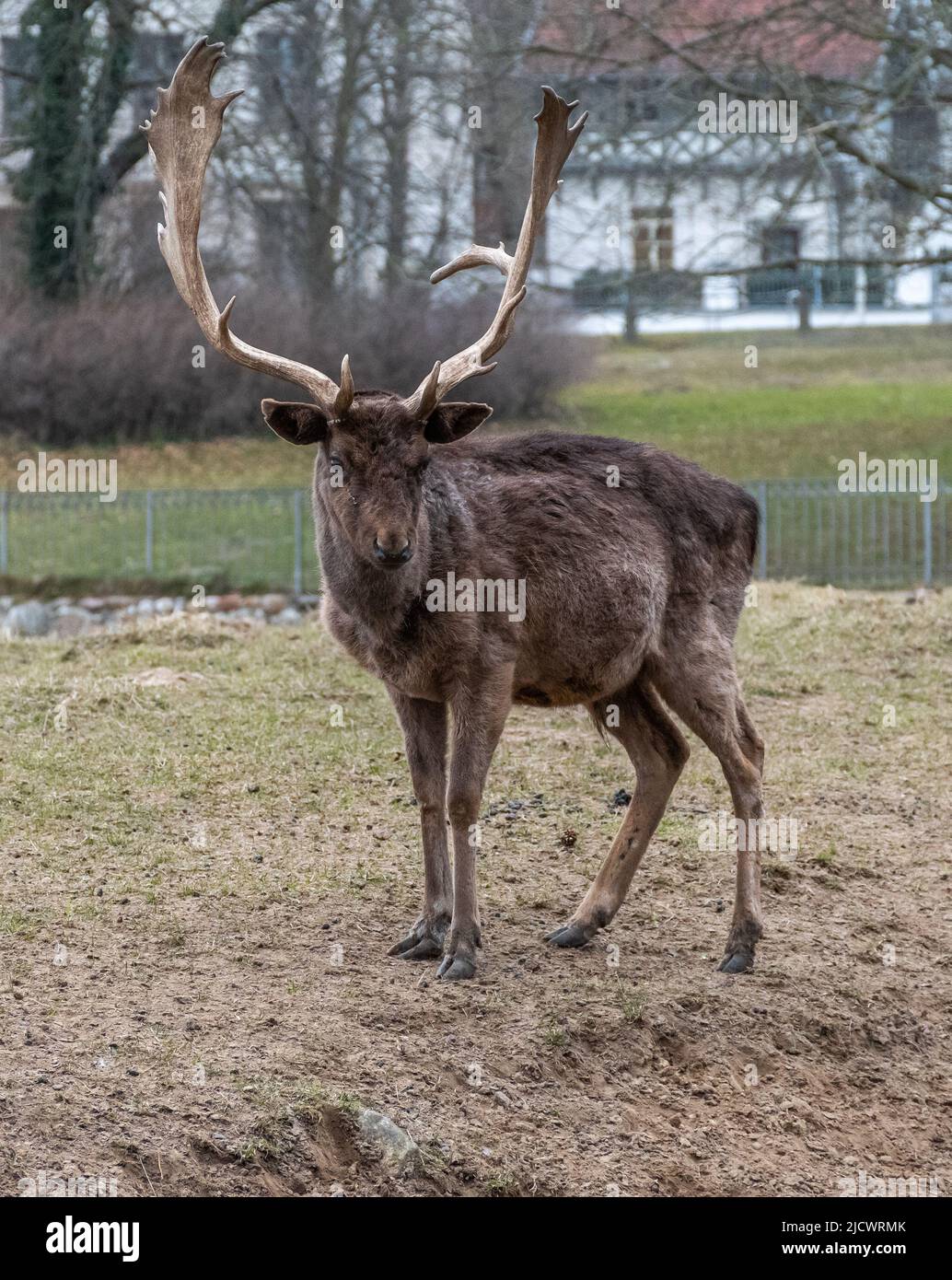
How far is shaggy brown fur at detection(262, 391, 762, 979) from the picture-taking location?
607 centimetres

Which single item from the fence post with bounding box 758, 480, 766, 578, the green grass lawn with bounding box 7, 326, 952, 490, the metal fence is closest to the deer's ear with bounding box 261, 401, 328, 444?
the fence post with bounding box 758, 480, 766, 578

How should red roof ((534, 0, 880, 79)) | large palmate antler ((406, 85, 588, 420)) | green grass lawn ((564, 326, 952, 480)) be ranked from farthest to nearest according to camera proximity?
green grass lawn ((564, 326, 952, 480))
red roof ((534, 0, 880, 79))
large palmate antler ((406, 85, 588, 420))

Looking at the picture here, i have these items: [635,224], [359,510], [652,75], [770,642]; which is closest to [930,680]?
[770,642]

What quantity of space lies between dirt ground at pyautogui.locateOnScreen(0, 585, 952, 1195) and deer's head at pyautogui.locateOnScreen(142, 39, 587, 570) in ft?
5.91

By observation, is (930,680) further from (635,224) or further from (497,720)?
(635,224)

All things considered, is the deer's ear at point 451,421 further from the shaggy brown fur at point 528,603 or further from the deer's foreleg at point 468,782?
the deer's foreleg at point 468,782

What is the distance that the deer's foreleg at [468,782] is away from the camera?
6.26 meters

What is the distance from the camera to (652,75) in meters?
18.9

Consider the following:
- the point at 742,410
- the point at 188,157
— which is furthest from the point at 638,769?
the point at 742,410

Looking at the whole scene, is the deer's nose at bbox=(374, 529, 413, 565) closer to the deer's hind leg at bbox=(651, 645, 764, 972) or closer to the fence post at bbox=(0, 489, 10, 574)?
the deer's hind leg at bbox=(651, 645, 764, 972)

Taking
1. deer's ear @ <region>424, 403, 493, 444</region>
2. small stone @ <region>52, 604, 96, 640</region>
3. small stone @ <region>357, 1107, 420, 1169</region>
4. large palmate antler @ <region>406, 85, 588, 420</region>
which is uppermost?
large palmate antler @ <region>406, 85, 588, 420</region>

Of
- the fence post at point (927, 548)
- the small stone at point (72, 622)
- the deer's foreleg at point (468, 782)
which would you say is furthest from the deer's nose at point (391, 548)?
the fence post at point (927, 548)

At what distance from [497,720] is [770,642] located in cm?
626

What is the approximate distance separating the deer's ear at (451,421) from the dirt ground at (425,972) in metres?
2.14
